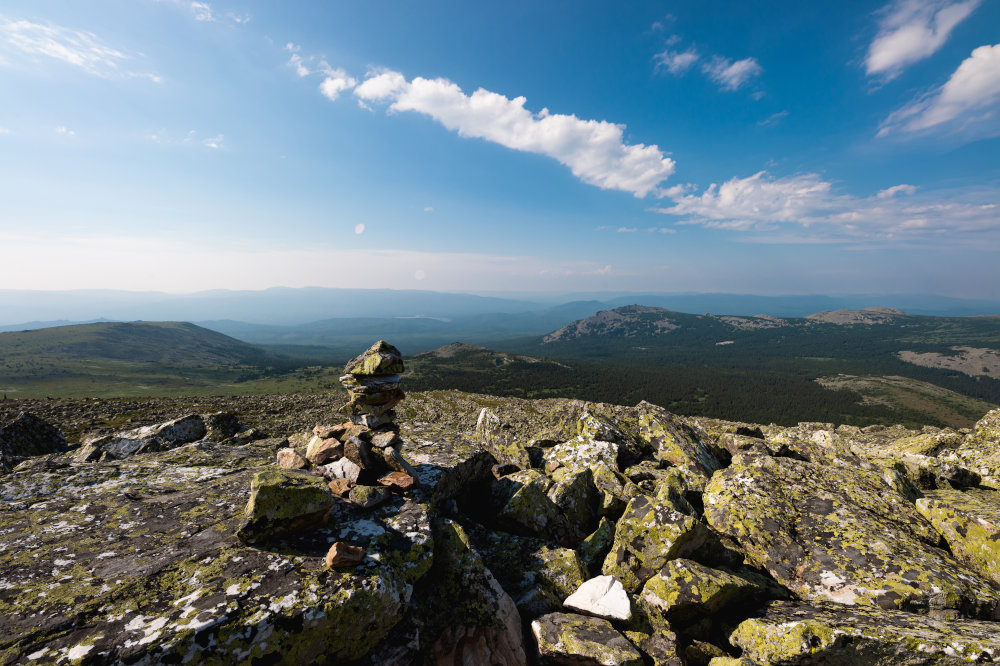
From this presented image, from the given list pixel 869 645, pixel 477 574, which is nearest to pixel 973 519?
pixel 869 645

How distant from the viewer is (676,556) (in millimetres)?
10453

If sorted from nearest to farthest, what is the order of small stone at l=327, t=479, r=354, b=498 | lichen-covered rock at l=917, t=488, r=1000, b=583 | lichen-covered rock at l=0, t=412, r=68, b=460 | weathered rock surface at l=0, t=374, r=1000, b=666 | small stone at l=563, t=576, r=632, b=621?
weathered rock surface at l=0, t=374, r=1000, b=666 < small stone at l=563, t=576, r=632, b=621 < small stone at l=327, t=479, r=354, b=498 < lichen-covered rock at l=917, t=488, r=1000, b=583 < lichen-covered rock at l=0, t=412, r=68, b=460

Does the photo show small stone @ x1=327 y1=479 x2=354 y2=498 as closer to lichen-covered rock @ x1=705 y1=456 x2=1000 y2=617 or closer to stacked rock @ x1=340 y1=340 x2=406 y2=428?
stacked rock @ x1=340 y1=340 x2=406 y2=428

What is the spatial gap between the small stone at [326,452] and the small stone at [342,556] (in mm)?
4127

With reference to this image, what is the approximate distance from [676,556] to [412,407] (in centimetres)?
8100

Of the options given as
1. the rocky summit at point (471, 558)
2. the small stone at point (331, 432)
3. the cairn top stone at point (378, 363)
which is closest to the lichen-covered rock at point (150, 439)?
the rocky summit at point (471, 558)

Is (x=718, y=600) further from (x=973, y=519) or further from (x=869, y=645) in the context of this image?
(x=973, y=519)

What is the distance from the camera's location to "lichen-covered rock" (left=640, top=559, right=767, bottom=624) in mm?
9094

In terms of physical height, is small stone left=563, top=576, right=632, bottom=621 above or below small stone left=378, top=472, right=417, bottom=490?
below

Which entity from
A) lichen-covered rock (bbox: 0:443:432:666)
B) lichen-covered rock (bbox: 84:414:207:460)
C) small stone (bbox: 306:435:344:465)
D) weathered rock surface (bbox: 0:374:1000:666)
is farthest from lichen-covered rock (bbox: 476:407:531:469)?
lichen-covered rock (bbox: 84:414:207:460)

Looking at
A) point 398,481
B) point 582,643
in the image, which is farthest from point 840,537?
point 398,481

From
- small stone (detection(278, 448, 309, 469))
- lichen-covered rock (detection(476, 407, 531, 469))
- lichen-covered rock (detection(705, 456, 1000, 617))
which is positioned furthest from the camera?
lichen-covered rock (detection(476, 407, 531, 469))

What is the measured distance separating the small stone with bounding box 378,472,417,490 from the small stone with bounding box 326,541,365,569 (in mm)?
3070

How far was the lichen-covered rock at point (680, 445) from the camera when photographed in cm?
1616
